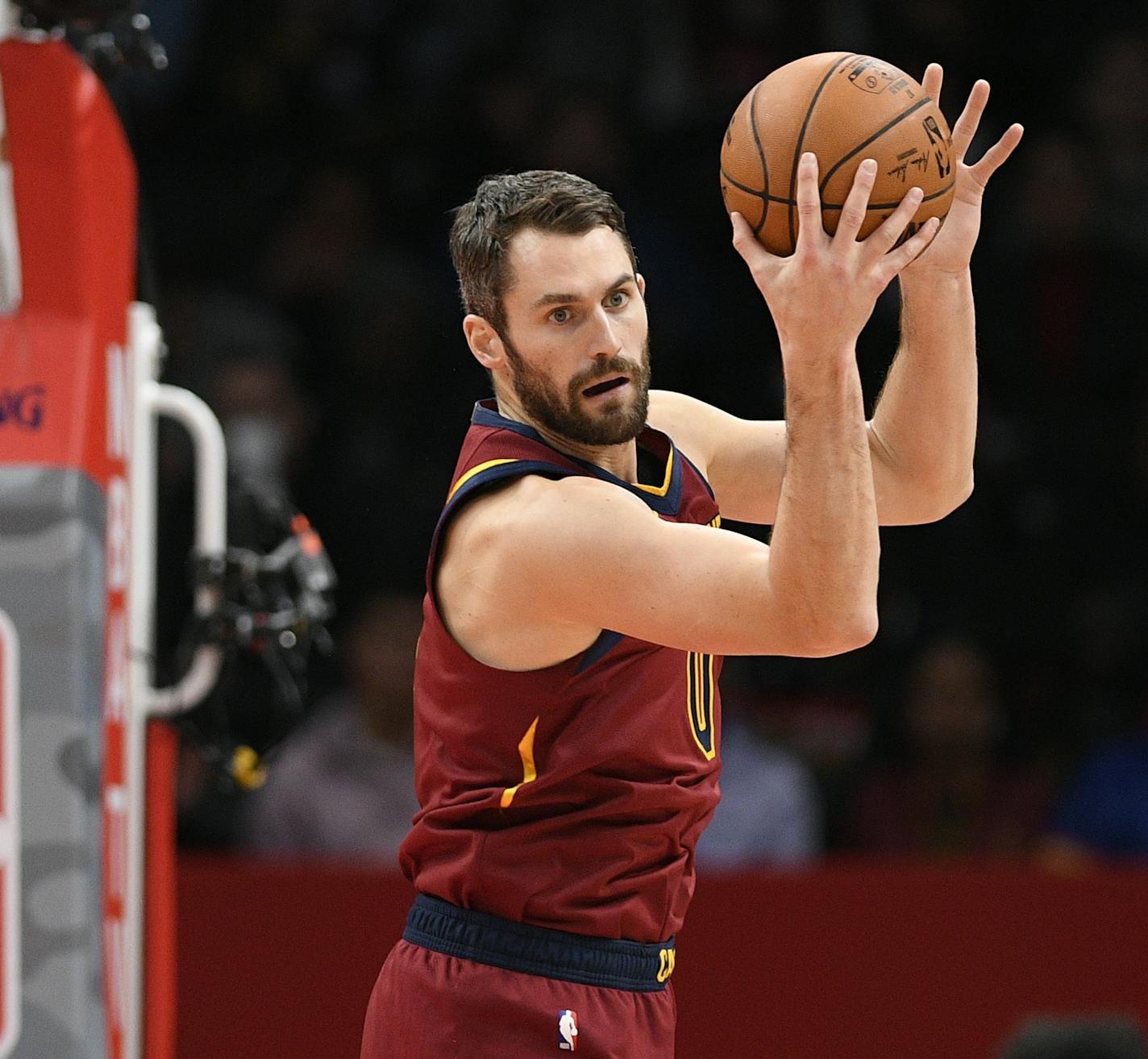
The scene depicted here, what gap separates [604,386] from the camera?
3146mm

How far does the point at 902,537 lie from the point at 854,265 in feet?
15.4

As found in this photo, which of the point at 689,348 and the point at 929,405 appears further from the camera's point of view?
the point at 689,348

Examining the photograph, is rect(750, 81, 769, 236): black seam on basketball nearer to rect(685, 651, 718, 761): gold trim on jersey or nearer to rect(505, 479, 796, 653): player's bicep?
rect(505, 479, 796, 653): player's bicep

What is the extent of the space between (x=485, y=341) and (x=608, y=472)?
0.97 ft

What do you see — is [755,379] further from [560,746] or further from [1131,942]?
[560,746]

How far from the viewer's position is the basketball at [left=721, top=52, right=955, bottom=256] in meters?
2.88

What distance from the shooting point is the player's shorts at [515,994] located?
3.18 m

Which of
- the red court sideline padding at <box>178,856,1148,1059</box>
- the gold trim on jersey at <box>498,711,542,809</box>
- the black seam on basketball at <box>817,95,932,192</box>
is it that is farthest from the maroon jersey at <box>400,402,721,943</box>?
the red court sideline padding at <box>178,856,1148,1059</box>

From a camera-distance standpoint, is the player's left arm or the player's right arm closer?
the player's right arm

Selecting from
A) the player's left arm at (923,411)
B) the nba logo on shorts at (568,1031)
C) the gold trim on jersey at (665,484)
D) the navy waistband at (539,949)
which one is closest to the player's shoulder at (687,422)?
the player's left arm at (923,411)

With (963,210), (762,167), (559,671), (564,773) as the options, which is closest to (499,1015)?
(564,773)

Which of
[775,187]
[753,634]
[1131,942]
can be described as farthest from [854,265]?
[1131,942]

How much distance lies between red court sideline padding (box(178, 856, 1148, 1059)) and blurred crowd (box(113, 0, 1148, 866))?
17.9 inches

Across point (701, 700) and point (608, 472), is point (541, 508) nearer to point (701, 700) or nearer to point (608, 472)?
point (608, 472)
